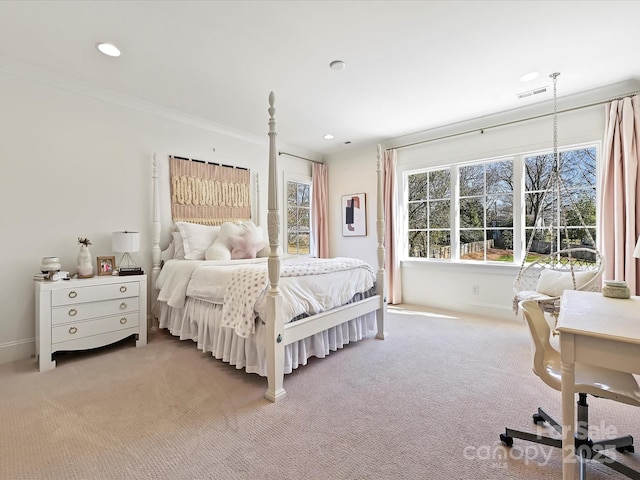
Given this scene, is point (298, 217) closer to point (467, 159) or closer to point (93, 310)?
point (467, 159)

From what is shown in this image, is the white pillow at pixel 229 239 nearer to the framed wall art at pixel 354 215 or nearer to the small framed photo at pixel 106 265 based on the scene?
the small framed photo at pixel 106 265

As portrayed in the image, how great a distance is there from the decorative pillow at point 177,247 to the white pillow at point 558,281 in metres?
3.82

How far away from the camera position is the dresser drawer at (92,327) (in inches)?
96.3

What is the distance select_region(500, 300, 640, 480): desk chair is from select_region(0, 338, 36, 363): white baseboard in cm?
368

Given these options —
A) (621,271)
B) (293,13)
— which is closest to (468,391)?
(621,271)

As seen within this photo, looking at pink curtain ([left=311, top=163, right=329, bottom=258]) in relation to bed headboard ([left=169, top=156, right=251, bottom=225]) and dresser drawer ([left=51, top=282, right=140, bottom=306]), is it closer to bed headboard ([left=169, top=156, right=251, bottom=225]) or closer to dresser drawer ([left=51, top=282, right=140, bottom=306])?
bed headboard ([left=169, top=156, right=251, bottom=225])

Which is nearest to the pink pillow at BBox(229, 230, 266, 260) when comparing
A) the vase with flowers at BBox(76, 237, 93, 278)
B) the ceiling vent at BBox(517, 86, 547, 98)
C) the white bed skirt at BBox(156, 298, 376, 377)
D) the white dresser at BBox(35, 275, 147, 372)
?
the white bed skirt at BBox(156, 298, 376, 377)

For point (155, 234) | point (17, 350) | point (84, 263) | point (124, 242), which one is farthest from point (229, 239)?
point (17, 350)

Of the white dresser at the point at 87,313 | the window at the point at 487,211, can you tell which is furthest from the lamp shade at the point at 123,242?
the window at the point at 487,211

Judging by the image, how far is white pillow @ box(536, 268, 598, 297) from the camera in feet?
9.20

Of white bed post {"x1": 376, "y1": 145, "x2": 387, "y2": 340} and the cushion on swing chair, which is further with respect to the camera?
Answer: white bed post {"x1": 376, "y1": 145, "x2": 387, "y2": 340}

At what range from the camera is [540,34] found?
2.22 metres

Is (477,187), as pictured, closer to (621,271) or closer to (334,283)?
(621,271)

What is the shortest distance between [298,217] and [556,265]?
11.8 feet
